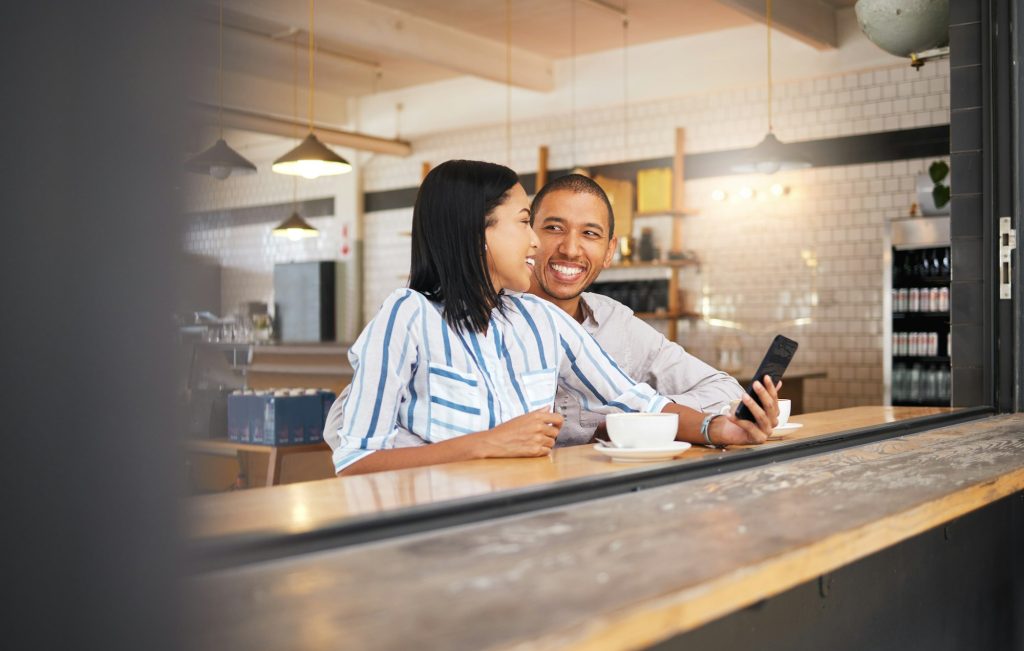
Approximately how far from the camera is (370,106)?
457 inches

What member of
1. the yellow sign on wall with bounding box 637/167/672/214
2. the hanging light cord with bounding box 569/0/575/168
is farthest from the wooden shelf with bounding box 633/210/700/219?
the hanging light cord with bounding box 569/0/575/168

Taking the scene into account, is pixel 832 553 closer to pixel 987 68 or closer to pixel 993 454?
pixel 993 454

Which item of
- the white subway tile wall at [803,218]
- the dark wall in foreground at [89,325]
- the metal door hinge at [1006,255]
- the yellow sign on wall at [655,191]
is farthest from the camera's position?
the yellow sign on wall at [655,191]

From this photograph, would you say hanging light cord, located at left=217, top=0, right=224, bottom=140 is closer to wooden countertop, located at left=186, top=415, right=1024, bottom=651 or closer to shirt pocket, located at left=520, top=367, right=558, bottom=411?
wooden countertop, located at left=186, top=415, right=1024, bottom=651

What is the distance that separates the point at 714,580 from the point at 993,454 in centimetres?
135

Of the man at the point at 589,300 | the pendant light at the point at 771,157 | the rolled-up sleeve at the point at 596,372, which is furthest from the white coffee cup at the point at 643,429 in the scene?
the pendant light at the point at 771,157

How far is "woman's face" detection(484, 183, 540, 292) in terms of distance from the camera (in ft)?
6.91

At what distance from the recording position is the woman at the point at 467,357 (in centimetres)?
189

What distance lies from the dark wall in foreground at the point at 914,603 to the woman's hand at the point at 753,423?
287 millimetres

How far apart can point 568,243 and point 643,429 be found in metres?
1.13

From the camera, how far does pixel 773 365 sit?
76.0 inches

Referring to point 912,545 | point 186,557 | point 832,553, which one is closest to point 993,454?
point 912,545

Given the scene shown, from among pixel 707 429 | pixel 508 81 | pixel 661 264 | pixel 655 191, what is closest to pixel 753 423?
pixel 707 429

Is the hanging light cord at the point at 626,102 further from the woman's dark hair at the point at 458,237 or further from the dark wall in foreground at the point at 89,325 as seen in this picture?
the dark wall in foreground at the point at 89,325
